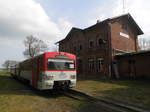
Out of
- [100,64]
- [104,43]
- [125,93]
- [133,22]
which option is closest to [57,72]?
[125,93]

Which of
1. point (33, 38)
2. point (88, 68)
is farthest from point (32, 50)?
point (88, 68)

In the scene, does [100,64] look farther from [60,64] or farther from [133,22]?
[60,64]

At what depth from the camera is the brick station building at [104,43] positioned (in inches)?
732

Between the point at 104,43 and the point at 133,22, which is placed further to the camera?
the point at 133,22

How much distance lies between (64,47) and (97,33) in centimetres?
972

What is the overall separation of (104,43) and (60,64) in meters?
11.5

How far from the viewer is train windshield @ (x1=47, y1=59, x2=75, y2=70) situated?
29.1ft

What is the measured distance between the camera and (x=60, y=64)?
30.3 feet

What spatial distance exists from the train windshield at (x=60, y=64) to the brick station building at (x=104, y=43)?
382 inches

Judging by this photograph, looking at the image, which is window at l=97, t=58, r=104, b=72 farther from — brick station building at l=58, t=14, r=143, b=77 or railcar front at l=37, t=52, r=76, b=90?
railcar front at l=37, t=52, r=76, b=90

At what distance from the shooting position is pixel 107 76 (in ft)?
59.3

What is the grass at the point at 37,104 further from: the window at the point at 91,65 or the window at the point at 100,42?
the window at the point at 100,42

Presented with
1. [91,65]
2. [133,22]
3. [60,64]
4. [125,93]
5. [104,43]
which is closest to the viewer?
[125,93]

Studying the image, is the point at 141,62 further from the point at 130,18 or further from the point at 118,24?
the point at 130,18
